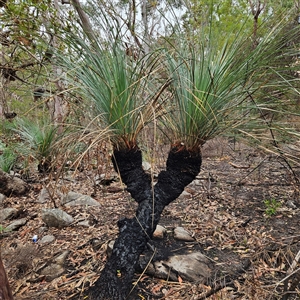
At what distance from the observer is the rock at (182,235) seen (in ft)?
6.47

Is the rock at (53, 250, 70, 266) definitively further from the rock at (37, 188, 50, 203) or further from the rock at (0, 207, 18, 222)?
the rock at (37, 188, 50, 203)

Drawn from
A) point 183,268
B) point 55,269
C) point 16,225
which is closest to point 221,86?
point 183,268

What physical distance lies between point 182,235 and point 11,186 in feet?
8.22

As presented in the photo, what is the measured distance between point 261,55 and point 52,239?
6.97 feet

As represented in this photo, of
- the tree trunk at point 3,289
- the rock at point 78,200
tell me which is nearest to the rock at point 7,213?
the rock at point 78,200

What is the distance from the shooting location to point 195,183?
11.3ft

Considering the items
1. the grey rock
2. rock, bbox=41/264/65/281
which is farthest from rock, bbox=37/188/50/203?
the grey rock

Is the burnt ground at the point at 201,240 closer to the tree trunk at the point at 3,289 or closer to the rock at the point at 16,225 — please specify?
the rock at the point at 16,225

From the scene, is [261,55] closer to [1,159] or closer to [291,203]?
[291,203]

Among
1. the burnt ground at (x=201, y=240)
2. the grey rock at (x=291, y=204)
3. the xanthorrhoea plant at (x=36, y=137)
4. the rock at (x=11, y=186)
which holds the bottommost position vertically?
the grey rock at (x=291, y=204)

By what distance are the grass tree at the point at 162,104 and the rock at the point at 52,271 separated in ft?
1.42

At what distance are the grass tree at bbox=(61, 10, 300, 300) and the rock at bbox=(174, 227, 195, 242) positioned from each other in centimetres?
51

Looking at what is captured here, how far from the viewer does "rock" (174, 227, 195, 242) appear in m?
1.97

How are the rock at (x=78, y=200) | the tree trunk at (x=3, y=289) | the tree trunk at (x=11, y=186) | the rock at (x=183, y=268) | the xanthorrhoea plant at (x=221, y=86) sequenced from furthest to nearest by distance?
the tree trunk at (x=11, y=186) → the rock at (x=78, y=200) → the rock at (x=183, y=268) → the xanthorrhoea plant at (x=221, y=86) → the tree trunk at (x=3, y=289)
